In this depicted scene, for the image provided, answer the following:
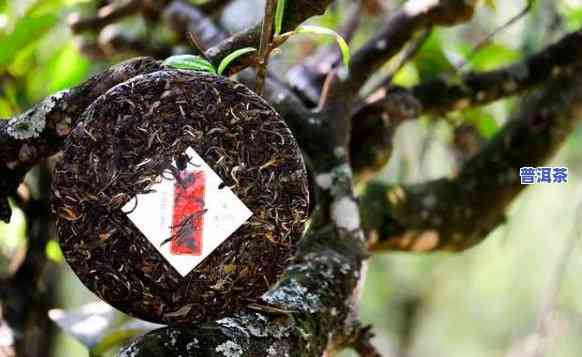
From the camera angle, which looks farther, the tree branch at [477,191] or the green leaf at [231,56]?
the tree branch at [477,191]

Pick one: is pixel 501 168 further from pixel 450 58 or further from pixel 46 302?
pixel 46 302

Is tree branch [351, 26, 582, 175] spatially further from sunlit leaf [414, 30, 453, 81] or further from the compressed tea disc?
the compressed tea disc

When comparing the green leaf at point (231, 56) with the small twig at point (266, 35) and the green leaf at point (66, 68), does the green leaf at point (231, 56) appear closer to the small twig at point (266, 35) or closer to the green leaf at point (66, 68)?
the small twig at point (266, 35)

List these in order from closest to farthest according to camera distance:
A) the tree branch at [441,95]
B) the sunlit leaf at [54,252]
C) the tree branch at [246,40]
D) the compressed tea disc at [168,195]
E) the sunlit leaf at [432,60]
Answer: the compressed tea disc at [168,195] < the tree branch at [246,40] < the tree branch at [441,95] < the sunlit leaf at [432,60] < the sunlit leaf at [54,252]

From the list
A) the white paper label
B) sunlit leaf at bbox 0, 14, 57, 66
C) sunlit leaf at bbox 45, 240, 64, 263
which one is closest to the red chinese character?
the white paper label

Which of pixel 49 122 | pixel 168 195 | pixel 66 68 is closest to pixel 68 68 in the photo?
pixel 66 68

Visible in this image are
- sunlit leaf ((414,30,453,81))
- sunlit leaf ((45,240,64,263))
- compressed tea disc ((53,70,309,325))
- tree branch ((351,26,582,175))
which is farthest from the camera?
sunlit leaf ((45,240,64,263))

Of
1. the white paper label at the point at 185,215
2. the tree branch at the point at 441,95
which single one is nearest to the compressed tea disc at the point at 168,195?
the white paper label at the point at 185,215

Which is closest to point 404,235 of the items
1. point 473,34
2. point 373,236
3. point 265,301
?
point 373,236
